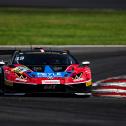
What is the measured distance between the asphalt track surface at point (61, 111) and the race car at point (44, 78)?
0.23m

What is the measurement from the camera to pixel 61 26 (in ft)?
117

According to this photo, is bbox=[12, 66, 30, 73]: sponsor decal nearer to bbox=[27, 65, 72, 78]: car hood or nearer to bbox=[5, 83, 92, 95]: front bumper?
bbox=[27, 65, 72, 78]: car hood

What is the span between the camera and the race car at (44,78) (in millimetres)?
17922

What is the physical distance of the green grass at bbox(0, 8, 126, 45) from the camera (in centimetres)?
3138

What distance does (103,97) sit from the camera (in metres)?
18.1

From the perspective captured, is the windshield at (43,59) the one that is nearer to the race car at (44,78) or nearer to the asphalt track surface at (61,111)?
the race car at (44,78)

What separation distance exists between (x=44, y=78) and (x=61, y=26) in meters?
17.7

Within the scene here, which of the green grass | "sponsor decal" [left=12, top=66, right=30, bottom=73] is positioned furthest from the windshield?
the green grass
